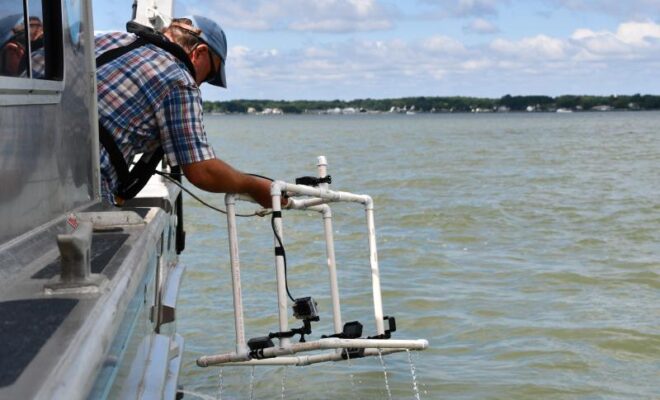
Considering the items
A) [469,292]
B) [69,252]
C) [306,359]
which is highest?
[69,252]

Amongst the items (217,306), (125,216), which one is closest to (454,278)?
(217,306)

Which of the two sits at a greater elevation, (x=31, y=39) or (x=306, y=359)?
(x=31, y=39)

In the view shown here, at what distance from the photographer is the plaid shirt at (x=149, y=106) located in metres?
4.12

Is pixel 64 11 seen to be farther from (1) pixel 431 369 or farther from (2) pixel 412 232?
(2) pixel 412 232

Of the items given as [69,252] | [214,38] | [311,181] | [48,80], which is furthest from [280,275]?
[69,252]

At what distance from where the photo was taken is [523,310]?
31.3 ft

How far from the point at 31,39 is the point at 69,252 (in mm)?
1033

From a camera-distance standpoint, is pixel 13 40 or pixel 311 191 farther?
pixel 311 191

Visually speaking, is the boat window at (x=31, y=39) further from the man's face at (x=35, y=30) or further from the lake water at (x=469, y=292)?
the lake water at (x=469, y=292)

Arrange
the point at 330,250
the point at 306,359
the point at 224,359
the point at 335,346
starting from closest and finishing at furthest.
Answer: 1. the point at 335,346
2. the point at 224,359
3. the point at 306,359
4. the point at 330,250

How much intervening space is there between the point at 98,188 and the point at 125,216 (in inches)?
23.8

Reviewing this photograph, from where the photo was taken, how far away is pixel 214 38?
4660mm

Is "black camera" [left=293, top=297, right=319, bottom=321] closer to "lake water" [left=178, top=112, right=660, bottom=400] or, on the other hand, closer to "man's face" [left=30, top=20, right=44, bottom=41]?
"man's face" [left=30, top=20, right=44, bottom=41]

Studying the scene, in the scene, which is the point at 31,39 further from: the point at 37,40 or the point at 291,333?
the point at 291,333
